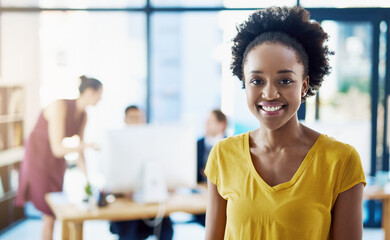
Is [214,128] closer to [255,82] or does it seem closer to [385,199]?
[385,199]

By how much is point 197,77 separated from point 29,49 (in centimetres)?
1901

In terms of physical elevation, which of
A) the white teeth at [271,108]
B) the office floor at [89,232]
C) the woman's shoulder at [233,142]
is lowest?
the office floor at [89,232]

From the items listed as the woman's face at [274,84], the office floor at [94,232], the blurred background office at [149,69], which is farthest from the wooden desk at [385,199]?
the woman's face at [274,84]

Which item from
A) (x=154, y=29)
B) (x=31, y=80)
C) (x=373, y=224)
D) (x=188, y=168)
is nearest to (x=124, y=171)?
(x=188, y=168)

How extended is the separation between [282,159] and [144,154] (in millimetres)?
1410

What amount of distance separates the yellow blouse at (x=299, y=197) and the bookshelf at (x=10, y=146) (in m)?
3.65

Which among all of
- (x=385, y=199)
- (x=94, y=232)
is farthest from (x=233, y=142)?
(x=94, y=232)

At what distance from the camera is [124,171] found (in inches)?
93.7

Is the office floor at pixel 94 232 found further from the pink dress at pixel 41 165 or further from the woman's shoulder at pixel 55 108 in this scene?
the woman's shoulder at pixel 55 108

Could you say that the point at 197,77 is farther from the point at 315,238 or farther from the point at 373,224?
the point at 315,238

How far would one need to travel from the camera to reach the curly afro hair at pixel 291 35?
1.03 m

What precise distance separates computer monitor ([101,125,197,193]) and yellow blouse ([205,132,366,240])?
1.35 metres

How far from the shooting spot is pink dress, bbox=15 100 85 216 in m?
3.32

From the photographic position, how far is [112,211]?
2.36m
